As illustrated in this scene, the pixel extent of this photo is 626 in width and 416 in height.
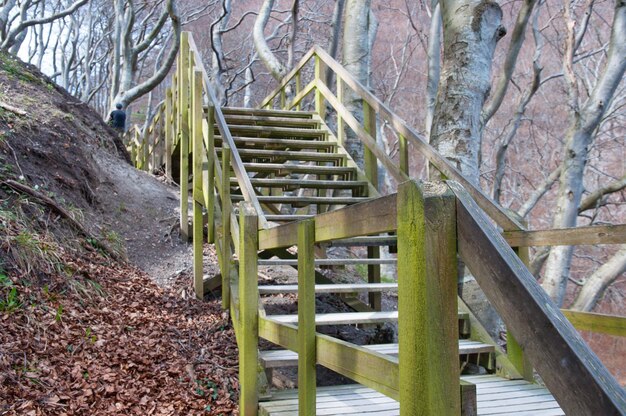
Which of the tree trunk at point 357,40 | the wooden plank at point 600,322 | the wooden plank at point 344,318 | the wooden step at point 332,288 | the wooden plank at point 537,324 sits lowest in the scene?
the wooden plank at point 344,318

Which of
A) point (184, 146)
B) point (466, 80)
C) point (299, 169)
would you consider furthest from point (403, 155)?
point (184, 146)

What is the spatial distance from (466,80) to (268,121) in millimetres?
3178

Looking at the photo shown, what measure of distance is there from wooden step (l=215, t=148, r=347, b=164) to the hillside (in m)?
1.68

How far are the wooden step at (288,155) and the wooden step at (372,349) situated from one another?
337 centimetres

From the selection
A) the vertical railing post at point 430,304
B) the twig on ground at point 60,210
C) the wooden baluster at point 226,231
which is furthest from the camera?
the twig on ground at point 60,210

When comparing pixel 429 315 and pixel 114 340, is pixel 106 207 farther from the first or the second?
pixel 429 315

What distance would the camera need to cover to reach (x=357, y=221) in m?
2.03

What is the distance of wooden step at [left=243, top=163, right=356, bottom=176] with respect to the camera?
21.1 feet

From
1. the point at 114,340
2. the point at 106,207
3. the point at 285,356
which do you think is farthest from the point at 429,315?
the point at 106,207

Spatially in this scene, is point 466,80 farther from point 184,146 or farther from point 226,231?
point 184,146

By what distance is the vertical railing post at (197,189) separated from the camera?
20.4 feet

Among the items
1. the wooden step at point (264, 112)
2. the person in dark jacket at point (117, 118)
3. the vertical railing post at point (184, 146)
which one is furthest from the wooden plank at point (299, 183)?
the person in dark jacket at point (117, 118)

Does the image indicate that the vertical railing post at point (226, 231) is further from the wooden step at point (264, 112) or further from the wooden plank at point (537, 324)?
the wooden plank at point (537, 324)

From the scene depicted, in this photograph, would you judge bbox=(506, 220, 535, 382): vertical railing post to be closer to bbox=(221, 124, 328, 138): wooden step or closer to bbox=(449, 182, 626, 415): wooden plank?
bbox=(449, 182, 626, 415): wooden plank
